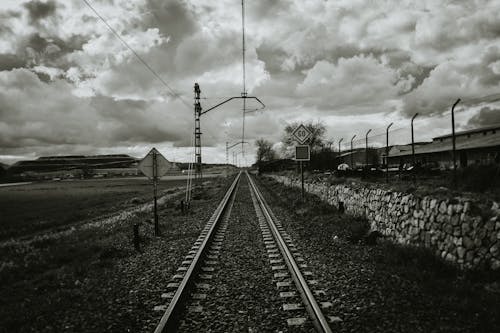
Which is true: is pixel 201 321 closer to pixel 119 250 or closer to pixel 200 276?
pixel 200 276

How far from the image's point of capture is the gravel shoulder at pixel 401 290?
4.42m

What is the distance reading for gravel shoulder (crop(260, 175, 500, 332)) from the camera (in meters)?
4.42

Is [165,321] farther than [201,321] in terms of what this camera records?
No

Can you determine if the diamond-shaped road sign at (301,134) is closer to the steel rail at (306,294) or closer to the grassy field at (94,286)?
the grassy field at (94,286)

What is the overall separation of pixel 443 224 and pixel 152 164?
9.29 meters

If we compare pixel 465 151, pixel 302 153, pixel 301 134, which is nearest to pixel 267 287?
pixel 302 153

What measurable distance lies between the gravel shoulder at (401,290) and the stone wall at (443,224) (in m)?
0.35

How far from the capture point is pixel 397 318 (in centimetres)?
457

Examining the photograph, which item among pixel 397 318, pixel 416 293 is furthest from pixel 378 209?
pixel 397 318

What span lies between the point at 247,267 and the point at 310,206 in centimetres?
933

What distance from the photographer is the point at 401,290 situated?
5535mm

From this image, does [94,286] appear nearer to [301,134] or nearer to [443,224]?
[443,224]

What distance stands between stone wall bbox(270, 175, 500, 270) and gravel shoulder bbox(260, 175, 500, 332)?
35 cm

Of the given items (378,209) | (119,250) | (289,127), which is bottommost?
(119,250)
